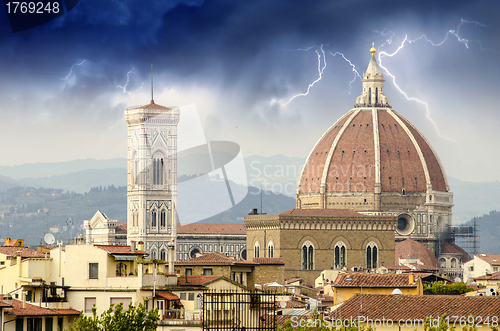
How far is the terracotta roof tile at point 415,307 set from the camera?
37.9 m

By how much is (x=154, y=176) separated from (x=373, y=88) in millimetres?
35429

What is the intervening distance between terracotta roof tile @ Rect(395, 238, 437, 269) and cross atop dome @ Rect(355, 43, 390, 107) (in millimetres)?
24411

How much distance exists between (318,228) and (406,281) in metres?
71.2

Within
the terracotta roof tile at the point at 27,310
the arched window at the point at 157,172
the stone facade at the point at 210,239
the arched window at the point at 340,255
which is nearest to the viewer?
the terracotta roof tile at the point at 27,310

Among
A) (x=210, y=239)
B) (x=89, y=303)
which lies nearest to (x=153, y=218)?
(x=210, y=239)

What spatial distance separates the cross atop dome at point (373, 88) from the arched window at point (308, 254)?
42883 mm

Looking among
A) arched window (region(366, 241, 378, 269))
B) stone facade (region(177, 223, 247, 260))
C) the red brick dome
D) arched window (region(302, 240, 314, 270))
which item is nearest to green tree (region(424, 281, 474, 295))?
arched window (region(302, 240, 314, 270))

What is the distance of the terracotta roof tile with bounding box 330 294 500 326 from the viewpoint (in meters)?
37.9

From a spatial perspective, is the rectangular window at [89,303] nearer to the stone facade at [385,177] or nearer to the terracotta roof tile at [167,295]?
the terracotta roof tile at [167,295]

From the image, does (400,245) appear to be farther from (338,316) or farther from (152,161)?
(338,316)

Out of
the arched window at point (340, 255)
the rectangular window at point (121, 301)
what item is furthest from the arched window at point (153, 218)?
the rectangular window at point (121, 301)

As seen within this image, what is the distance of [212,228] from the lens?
175 meters

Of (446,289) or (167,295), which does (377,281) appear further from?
(446,289)

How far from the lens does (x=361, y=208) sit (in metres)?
152
